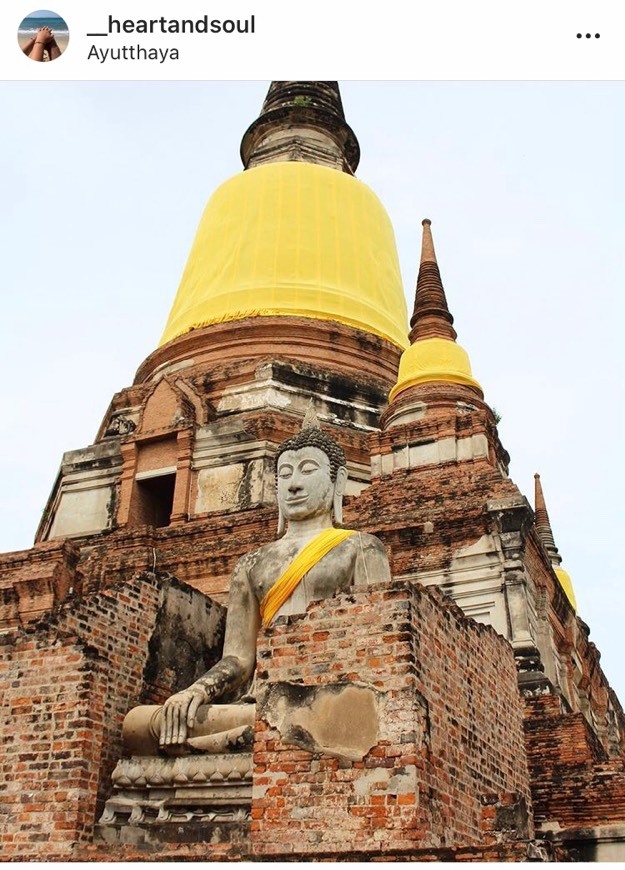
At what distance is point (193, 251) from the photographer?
22.8 metres

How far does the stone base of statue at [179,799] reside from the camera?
5848mm

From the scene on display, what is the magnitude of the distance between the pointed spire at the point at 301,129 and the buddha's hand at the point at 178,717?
1901 centimetres

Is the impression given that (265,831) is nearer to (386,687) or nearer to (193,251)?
(386,687)

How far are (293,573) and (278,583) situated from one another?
134 mm

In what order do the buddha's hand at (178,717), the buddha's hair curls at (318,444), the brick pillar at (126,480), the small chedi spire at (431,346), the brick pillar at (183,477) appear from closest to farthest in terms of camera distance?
the buddha's hand at (178,717), the buddha's hair curls at (318,444), the brick pillar at (183,477), the small chedi spire at (431,346), the brick pillar at (126,480)

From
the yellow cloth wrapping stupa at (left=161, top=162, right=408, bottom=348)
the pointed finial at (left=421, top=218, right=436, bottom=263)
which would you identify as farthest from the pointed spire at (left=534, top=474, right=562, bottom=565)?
the pointed finial at (left=421, top=218, right=436, bottom=263)

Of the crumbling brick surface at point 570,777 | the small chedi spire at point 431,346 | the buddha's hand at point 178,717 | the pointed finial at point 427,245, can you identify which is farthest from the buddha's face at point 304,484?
the pointed finial at point 427,245

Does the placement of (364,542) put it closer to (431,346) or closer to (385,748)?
(385,748)

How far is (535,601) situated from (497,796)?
638 cm

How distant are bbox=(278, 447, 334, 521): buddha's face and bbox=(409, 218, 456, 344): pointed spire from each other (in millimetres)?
9015

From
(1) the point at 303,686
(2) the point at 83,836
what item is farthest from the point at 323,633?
(2) the point at 83,836

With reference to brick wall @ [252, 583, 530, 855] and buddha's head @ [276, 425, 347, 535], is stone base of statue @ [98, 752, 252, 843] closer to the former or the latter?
brick wall @ [252, 583, 530, 855]

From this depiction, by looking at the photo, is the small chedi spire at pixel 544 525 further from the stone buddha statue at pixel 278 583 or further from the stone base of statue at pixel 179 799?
the stone base of statue at pixel 179 799

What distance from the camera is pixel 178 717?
645 cm
